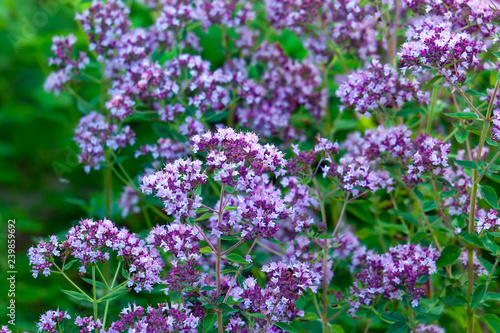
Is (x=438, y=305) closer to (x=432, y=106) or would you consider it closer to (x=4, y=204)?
(x=432, y=106)

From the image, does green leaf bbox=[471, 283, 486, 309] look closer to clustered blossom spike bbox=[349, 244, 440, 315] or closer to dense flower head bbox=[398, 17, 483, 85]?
clustered blossom spike bbox=[349, 244, 440, 315]

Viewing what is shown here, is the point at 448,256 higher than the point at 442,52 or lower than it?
lower

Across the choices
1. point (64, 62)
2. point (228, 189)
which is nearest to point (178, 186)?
point (228, 189)

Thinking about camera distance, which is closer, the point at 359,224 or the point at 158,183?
the point at 158,183

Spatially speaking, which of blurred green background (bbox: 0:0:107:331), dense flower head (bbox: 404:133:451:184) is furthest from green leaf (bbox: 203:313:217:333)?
blurred green background (bbox: 0:0:107:331)

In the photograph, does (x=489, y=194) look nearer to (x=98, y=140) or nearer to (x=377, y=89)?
(x=377, y=89)

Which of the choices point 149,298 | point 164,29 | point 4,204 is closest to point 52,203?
point 4,204

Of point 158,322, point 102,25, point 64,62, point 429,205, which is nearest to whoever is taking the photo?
point 158,322
